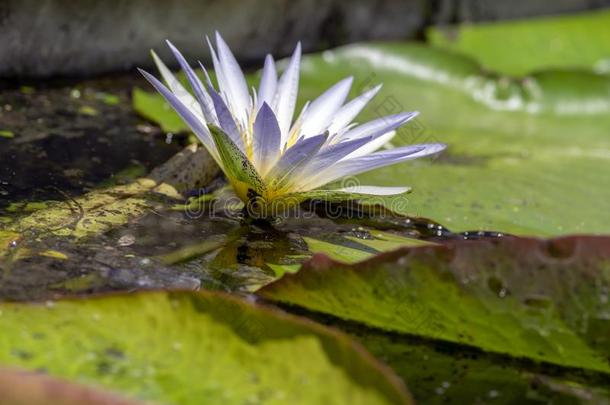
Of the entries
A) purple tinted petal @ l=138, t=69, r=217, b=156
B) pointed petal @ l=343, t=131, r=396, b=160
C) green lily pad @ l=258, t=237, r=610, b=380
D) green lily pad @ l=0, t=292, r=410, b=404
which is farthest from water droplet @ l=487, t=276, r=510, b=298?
purple tinted petal @ l=138, t=69, r=217, b=156

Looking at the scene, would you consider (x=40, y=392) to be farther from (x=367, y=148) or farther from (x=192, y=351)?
(x=367, y=148)

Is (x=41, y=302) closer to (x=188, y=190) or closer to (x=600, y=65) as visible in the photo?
(x=188, y=190)

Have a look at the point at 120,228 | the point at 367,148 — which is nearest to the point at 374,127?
the point at 367,148

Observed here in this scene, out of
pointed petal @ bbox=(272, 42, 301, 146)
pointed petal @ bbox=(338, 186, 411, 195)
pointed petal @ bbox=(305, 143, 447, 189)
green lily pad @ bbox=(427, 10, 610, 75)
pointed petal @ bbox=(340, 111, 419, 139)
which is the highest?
green lily pad @ bbox=(427, 10, 610, 75)

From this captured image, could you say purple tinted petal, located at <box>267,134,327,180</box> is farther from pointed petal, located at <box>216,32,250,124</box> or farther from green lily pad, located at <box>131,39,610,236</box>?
green lily pad, located at <box>131,39,610,236</box>

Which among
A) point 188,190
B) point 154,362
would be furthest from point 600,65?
point 154,362
